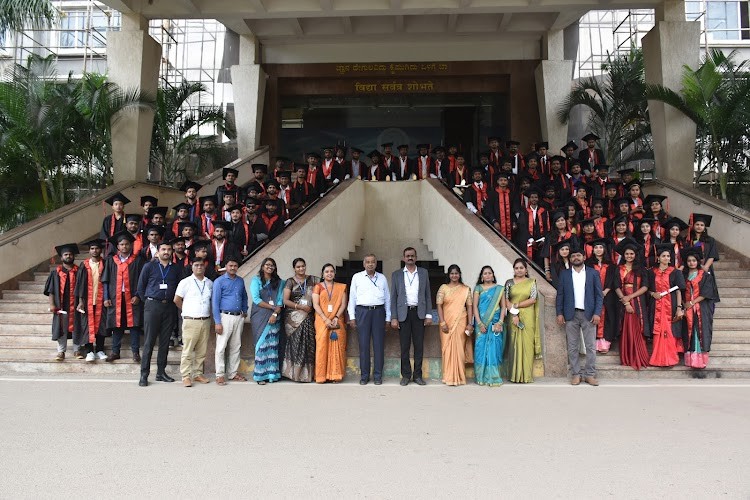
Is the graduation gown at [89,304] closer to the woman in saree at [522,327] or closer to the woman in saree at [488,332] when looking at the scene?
the woman in saree at [488,332]

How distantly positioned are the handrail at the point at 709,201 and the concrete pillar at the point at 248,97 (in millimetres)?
10459

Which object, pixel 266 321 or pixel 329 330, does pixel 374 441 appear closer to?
pixel 329 330

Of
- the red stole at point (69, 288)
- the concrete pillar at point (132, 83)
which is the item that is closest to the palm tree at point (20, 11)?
the concrete pillar at point (132, 83)

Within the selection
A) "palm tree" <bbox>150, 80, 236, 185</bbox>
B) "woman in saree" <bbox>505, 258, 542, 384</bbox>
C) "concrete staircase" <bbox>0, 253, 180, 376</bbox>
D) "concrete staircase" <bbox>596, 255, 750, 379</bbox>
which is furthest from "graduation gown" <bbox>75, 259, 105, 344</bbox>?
"palm tree" <bbox>150, 80, 236, 185</bbox>

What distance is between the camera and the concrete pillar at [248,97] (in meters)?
17.9

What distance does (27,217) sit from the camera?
39.8ft

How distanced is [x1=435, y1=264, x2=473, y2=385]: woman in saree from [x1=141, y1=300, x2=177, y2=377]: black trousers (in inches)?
117

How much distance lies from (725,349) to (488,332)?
3.21m

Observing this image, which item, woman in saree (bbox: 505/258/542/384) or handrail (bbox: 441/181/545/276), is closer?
woman in saree (bbox: 505/258/542/384)

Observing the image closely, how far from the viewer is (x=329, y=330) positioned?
22.9 ft

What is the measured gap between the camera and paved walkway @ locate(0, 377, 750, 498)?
3.69 meters

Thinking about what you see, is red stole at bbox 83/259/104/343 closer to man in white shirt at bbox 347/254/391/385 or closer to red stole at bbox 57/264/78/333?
red stole at bbox 57/264/78/333

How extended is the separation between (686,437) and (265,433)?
3.08 m

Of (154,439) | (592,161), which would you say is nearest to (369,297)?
(154,439)
